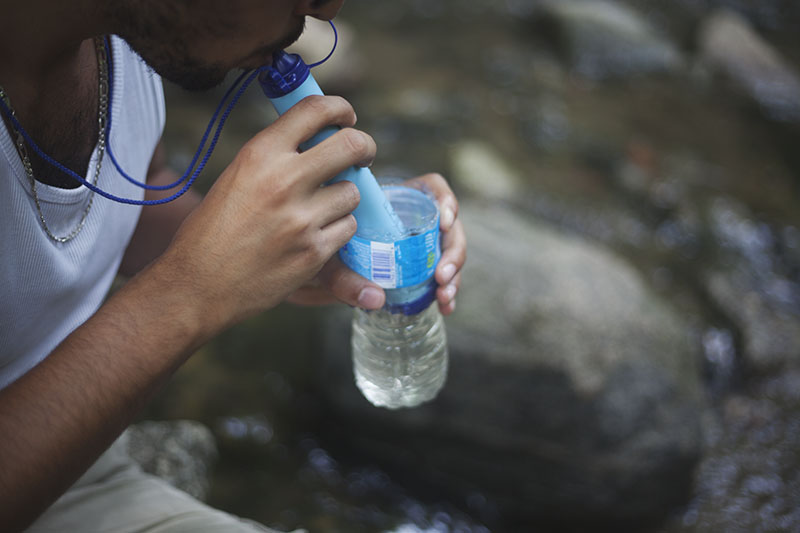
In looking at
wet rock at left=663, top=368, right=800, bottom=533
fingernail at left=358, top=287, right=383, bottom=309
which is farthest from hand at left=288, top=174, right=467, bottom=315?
wet rock at left=663, top=368, right=800, bottom=533

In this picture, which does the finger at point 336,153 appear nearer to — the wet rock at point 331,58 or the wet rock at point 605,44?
the wet rock at point 331,58

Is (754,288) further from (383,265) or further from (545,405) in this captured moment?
(383,265)

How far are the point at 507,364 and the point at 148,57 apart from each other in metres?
2.09

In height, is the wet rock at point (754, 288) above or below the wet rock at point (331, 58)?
below

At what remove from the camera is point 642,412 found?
124 inches

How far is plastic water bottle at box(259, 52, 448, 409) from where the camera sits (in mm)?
1595

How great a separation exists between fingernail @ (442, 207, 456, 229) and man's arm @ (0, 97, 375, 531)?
1.55 feet

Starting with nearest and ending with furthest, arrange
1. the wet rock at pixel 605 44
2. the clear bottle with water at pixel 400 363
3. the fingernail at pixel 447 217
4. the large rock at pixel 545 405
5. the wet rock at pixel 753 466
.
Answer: the fingernail at pixel 447 217
the clear bottle with water at pixel 400 363
the large rock at pixel 545 405
the wet rock at pixel 753 466
the wet rock at pixel 605 44

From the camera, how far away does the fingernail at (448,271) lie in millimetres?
1832

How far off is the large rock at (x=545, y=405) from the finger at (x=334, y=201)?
67.5 inches

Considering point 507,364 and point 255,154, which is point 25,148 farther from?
point 507,364


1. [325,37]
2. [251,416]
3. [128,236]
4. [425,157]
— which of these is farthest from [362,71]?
[128,236]

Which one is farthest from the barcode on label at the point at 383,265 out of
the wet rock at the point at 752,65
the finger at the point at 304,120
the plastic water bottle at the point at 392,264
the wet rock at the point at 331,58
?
the wet rock at the point at 752,65

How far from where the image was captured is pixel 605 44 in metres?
7.38
